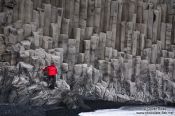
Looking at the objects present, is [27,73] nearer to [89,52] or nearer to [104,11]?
[89,52]

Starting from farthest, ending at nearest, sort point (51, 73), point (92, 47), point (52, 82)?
1. point (92, 47)
2. point (52, 82)
3. point (51, 73)

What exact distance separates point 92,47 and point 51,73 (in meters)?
1.63

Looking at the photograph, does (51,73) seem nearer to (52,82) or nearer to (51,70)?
(51,70)

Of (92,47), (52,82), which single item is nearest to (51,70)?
(52,82)

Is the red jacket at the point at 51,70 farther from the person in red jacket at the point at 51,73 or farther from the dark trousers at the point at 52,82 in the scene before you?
A: the dark trousers at the point at 52,82

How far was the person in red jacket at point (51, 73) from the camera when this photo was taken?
9555 mm

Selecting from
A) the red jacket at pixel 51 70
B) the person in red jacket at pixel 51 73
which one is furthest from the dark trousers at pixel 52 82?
the red jacket at pixel 51 70

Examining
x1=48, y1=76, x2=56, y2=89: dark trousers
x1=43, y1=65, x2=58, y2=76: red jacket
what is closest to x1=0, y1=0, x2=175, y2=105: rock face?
x1=48, y1=76, x2=56, y2=89: dark trousers

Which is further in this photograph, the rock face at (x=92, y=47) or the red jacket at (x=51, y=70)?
the rock face at (x=92, y=47)

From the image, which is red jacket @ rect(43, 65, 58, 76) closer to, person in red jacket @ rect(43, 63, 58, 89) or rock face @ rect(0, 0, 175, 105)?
person in red jacket @ rect(43, 63, 58, 89)

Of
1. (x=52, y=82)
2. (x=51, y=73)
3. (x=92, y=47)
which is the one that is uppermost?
(x=92, y=47)

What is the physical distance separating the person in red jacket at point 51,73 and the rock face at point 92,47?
0.53 ft

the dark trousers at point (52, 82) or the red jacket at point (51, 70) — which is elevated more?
the red jacket at point (51, 70)

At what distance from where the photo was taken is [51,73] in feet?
31.3
